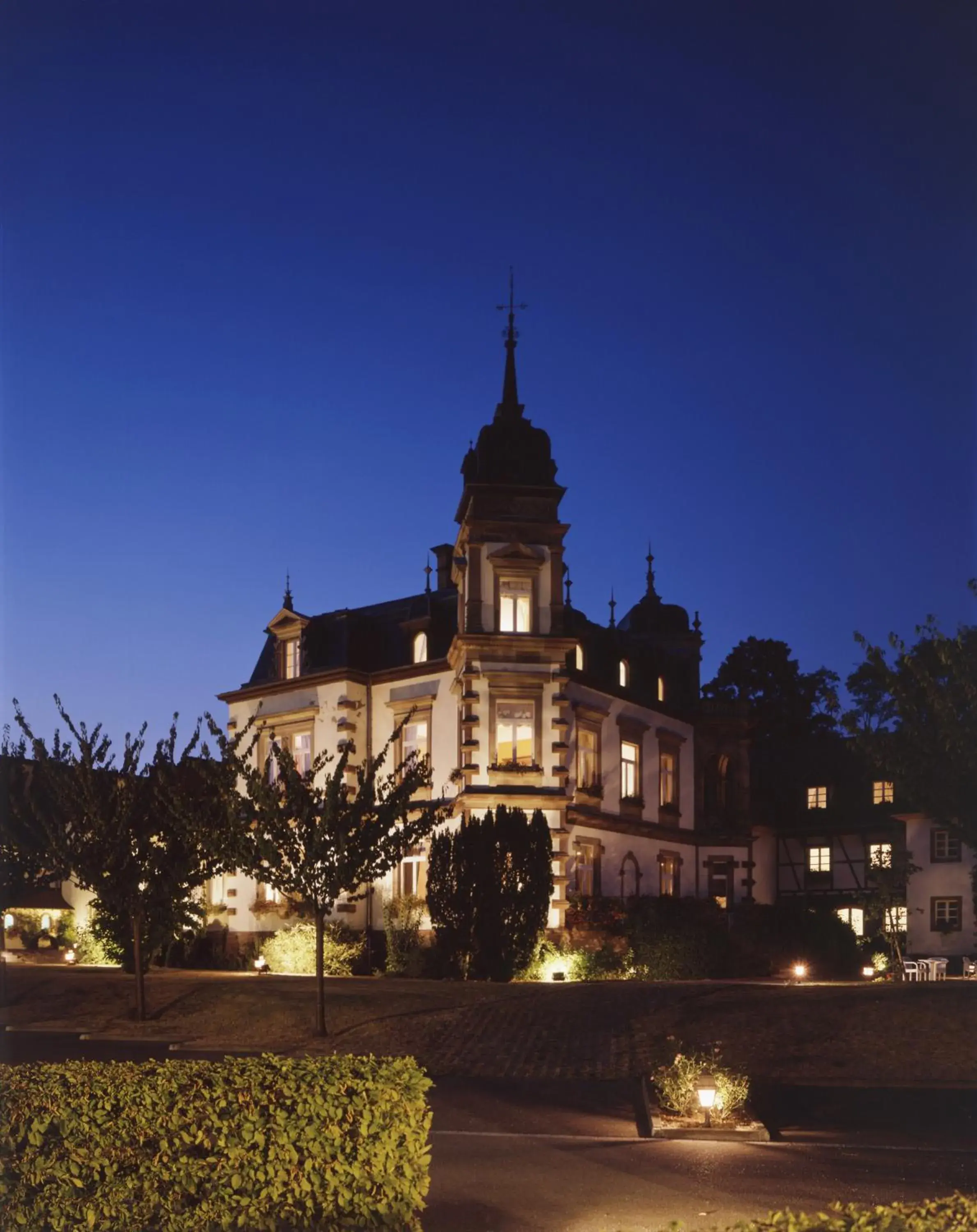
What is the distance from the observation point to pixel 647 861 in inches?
1940

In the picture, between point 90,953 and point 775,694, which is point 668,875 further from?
point 775,694

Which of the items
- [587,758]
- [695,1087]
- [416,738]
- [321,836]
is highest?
[416,738]

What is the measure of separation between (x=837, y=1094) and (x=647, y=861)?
1151 inches

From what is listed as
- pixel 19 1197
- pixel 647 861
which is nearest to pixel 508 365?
pixel 647 861

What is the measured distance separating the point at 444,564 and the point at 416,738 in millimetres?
6914

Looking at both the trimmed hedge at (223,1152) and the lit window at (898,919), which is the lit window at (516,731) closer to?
the lit window at (898,919)

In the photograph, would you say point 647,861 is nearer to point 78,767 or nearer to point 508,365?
point 508,365

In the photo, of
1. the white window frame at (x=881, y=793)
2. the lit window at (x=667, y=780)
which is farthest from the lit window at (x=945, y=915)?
the lit window at (x=667, y=780)

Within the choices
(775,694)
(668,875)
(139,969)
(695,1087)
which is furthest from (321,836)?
(775,694)

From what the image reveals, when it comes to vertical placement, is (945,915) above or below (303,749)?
below

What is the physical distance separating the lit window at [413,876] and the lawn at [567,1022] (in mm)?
10453

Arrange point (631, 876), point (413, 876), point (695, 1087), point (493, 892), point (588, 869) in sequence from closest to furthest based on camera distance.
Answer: point (695, 1087), point (493, 892), point (413, 876), point (588, 869), point (631, 876)

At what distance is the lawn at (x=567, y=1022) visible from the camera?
22719 mm

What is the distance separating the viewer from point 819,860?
206 feet
